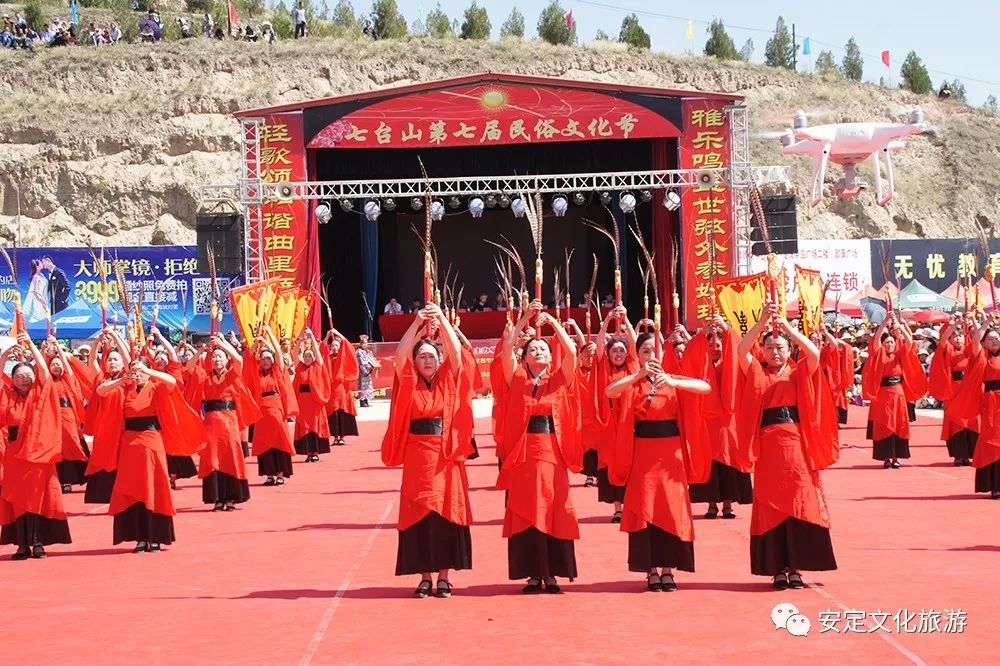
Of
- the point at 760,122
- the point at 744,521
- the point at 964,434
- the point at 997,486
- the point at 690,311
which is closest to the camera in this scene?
the point at 744,521

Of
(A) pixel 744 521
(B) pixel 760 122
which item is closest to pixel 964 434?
(A) pixel 744 521

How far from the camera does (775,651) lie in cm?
562

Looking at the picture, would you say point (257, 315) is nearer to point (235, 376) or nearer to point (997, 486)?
point (235, 376)

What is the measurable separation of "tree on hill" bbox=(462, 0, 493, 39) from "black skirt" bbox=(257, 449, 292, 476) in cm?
3419

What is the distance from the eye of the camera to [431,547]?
714cm

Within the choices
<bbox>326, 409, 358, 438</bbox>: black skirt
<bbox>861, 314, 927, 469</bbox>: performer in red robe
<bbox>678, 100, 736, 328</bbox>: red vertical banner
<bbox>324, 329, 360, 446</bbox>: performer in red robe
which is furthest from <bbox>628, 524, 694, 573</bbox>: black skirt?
<bbox>678, 100, 736, 328</bbox>: red vertical banner

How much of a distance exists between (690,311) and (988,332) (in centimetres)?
1375

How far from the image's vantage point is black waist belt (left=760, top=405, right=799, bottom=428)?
289 inches

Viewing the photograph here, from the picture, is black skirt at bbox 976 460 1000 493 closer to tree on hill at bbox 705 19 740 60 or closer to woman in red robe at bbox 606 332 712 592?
woman in red robe at bbox 606 332 712 592

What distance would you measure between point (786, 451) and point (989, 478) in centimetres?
458

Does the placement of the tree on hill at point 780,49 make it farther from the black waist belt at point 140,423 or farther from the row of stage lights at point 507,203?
the black waist belt at point 140,423

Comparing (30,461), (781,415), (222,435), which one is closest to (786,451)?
(781,415)

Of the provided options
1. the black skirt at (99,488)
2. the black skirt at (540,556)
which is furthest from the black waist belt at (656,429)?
the black skirt at (99,488)

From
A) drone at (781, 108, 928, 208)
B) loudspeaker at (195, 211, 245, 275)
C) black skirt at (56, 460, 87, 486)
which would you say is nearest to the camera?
black skirt at (56, 460, 87, 486)
